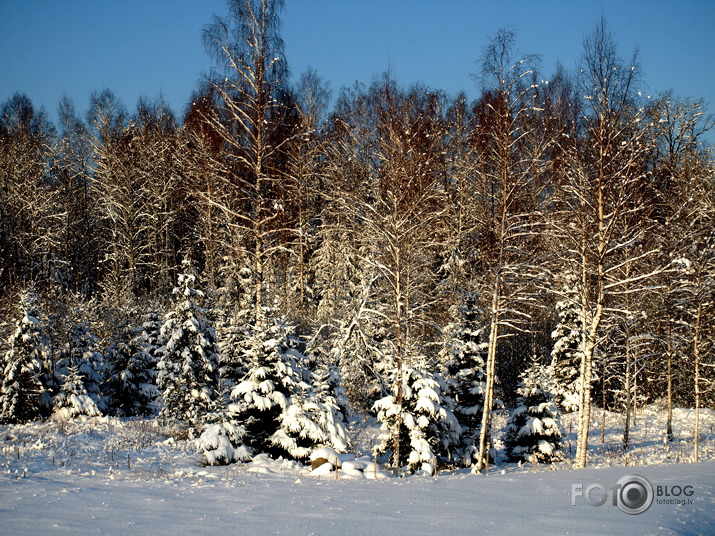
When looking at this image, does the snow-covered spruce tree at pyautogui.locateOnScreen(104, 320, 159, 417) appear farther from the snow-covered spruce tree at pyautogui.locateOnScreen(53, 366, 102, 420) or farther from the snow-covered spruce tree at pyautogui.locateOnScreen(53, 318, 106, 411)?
the snow-covered spruce tree at pyautogui.locateOnScreen(53, 366, 102, 420)

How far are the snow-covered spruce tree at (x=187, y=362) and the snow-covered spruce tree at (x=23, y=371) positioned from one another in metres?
3.85

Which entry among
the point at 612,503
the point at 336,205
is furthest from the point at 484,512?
the point at 336,205

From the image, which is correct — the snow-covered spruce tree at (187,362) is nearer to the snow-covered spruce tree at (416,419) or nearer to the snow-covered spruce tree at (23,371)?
the snow-covered spruce tree at (23,371)

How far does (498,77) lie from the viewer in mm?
14992

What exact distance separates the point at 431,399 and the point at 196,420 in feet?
24.1

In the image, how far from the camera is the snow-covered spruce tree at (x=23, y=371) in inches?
Result: 640

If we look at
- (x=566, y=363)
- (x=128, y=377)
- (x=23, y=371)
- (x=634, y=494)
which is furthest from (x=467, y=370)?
(x=23, y=371)

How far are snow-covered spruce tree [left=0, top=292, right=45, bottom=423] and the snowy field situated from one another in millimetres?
3672

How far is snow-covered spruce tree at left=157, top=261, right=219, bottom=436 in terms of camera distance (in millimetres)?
17203

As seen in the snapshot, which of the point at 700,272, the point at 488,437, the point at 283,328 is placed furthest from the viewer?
the point at 700,272

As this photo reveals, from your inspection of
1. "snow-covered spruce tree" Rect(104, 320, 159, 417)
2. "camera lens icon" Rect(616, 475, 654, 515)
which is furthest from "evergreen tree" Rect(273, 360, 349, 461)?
"snow-covered spruce tree" Rect(104, 320, 159, 417)

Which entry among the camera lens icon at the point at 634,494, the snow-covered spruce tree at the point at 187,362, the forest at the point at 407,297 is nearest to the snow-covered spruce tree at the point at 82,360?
the forest at the point at 407,297

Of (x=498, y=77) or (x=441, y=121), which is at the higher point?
(x=441, y=121)

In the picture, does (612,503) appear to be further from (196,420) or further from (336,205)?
(336,205)
